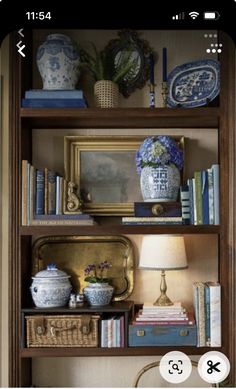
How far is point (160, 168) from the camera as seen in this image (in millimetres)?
1070

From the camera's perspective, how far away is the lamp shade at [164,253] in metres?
1.07

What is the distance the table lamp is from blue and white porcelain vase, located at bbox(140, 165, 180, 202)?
0.08 m

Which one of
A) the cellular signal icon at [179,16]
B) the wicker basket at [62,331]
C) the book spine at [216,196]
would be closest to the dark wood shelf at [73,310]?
the wicker basket at [62,331]

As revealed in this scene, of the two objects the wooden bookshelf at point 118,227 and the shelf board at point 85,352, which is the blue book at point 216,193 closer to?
the wooden bookshelf at point 118,227

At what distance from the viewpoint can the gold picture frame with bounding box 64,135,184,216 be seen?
1165 millimetres

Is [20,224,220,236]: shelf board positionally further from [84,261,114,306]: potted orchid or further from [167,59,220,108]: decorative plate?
[167,59,220,108]: decorative plate

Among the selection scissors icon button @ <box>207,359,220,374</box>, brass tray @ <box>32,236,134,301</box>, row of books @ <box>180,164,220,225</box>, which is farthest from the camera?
brass tray @ <box>32,236,134,301</box>

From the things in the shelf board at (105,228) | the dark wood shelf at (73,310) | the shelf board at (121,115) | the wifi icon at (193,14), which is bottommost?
the dark wood shelf at (73,310)

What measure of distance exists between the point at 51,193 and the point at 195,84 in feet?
1.19

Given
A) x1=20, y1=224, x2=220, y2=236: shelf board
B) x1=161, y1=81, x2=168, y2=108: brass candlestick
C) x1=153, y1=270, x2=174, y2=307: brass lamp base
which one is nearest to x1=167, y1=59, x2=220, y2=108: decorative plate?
x1=161, y1=81, x2=168, y2=108: brass candlestick

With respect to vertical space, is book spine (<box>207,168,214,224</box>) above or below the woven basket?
below

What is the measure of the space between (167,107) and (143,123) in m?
0.08

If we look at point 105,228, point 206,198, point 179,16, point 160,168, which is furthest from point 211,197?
point 179,16

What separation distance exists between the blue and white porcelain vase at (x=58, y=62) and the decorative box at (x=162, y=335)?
1.66 feet
